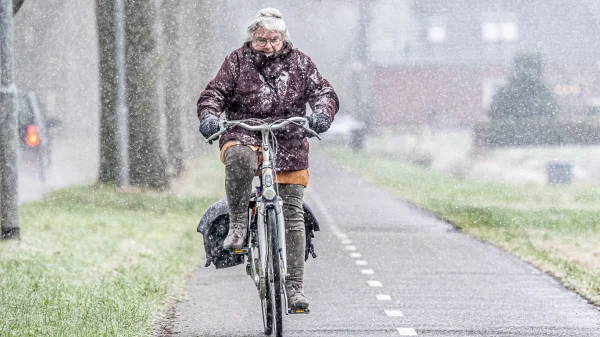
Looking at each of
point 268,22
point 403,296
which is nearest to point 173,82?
point 403,296

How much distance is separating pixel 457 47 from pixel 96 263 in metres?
48.6

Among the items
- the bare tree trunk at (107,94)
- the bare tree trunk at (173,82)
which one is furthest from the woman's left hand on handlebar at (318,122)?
the bare tree trunk at (173,82)

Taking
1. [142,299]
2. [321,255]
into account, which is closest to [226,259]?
[142,299]

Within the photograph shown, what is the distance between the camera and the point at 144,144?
23734 mm

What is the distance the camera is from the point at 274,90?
7945 mm

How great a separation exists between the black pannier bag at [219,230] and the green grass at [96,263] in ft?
2.20

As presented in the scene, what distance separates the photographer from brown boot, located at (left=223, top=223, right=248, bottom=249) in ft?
25.9

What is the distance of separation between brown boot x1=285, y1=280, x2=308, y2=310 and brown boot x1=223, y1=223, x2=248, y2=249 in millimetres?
380

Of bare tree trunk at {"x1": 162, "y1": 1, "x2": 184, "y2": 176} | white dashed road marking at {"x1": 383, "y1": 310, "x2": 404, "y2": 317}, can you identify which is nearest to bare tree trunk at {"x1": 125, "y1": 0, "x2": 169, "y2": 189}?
bare tree trunk at {"x1": 162, "y1": 1, "x2": 184, "y2": 176}

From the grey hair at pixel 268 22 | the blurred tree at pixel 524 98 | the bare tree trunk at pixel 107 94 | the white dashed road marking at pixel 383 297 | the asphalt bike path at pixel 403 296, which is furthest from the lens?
the blurred tree at pixel 524 98

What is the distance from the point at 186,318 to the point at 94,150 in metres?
51.7

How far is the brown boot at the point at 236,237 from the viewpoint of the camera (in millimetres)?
7906

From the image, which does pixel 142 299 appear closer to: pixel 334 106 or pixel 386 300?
pixel 386 300

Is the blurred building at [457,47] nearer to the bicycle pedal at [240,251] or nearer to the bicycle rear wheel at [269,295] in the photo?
the bicycle pedal at [240,251]
